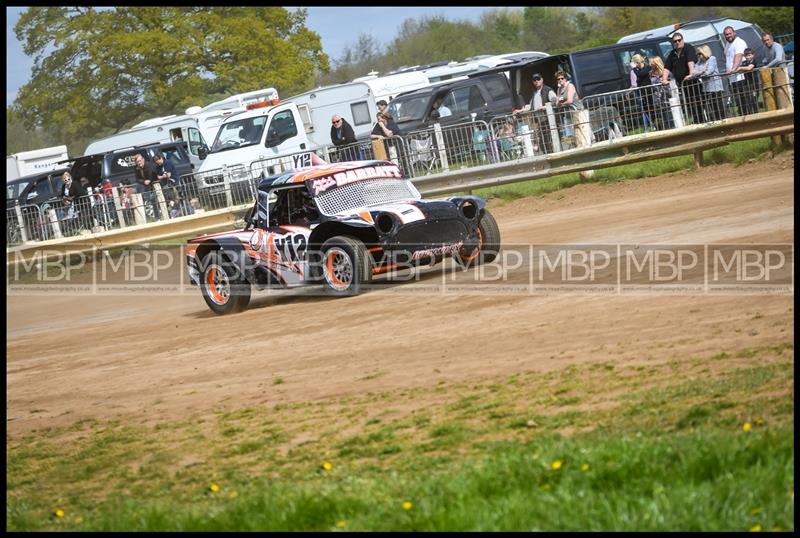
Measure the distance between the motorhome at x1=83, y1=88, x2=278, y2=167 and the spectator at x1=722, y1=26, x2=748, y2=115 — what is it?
15.5m

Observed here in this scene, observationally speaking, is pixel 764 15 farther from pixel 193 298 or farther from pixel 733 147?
pixel 193 298

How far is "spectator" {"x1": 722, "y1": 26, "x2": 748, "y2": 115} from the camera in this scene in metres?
19.5

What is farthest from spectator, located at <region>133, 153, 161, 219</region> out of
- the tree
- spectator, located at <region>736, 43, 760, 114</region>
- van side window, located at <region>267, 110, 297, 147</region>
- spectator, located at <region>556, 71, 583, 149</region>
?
the tree

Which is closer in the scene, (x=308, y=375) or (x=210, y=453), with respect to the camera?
(x=210, y=453)

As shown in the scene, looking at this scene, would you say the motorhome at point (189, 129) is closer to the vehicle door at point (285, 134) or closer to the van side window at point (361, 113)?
the van side window at point (361, 113)

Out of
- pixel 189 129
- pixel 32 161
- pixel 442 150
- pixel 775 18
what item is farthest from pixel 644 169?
pixel 775 18

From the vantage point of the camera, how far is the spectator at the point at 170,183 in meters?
24.6

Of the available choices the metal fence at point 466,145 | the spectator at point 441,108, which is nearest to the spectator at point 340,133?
A: the metal fence at point 466,145

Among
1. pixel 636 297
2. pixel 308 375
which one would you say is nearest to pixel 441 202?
pixel 636 297

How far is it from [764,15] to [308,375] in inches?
1572

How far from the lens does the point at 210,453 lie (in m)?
7.55

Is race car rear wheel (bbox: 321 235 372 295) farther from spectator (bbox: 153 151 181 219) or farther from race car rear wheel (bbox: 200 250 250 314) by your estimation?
spectator (bbox: 153 151 181 219)

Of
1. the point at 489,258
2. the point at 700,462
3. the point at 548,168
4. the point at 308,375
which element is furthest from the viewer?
the point at 548,168

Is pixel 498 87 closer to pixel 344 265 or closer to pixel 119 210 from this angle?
pixel 119 210
